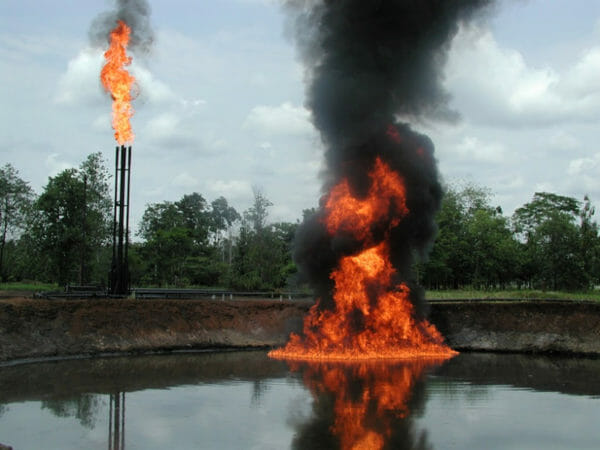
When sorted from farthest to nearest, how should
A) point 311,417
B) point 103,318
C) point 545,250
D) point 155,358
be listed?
1. point 545,250
2. point 103,318
3. point 155,358
4. point 311,417

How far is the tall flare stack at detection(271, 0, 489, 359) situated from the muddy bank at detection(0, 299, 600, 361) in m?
5.73

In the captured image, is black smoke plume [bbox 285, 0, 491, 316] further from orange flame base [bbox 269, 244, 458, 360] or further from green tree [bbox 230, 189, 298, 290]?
green tree [bbox 230, 189, 298, 290]

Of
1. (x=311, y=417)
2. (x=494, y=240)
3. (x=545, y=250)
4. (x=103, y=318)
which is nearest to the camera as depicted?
(x=311, y=417)

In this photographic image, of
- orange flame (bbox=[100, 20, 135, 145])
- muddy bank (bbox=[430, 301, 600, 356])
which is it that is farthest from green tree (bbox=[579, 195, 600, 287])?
orange flame (bbox=[100, 20, 135, 145])

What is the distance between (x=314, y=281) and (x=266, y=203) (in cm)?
3795

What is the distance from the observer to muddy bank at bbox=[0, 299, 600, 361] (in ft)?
116

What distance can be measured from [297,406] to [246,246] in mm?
54758

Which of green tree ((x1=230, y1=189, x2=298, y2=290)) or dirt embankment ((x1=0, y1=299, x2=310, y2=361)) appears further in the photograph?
green tree ((x1=230, y1=189, x2=298, y2=290))

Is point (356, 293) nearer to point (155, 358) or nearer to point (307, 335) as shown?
point (307, 335)

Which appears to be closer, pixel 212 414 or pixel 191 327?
pixel 212 414

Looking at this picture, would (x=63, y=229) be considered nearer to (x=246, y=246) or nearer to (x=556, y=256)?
(x=246, y=246)

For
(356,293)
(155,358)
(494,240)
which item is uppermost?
(494,240)

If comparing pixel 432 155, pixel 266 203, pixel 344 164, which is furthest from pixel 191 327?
pixel 266 203

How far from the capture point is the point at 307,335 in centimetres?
3759
